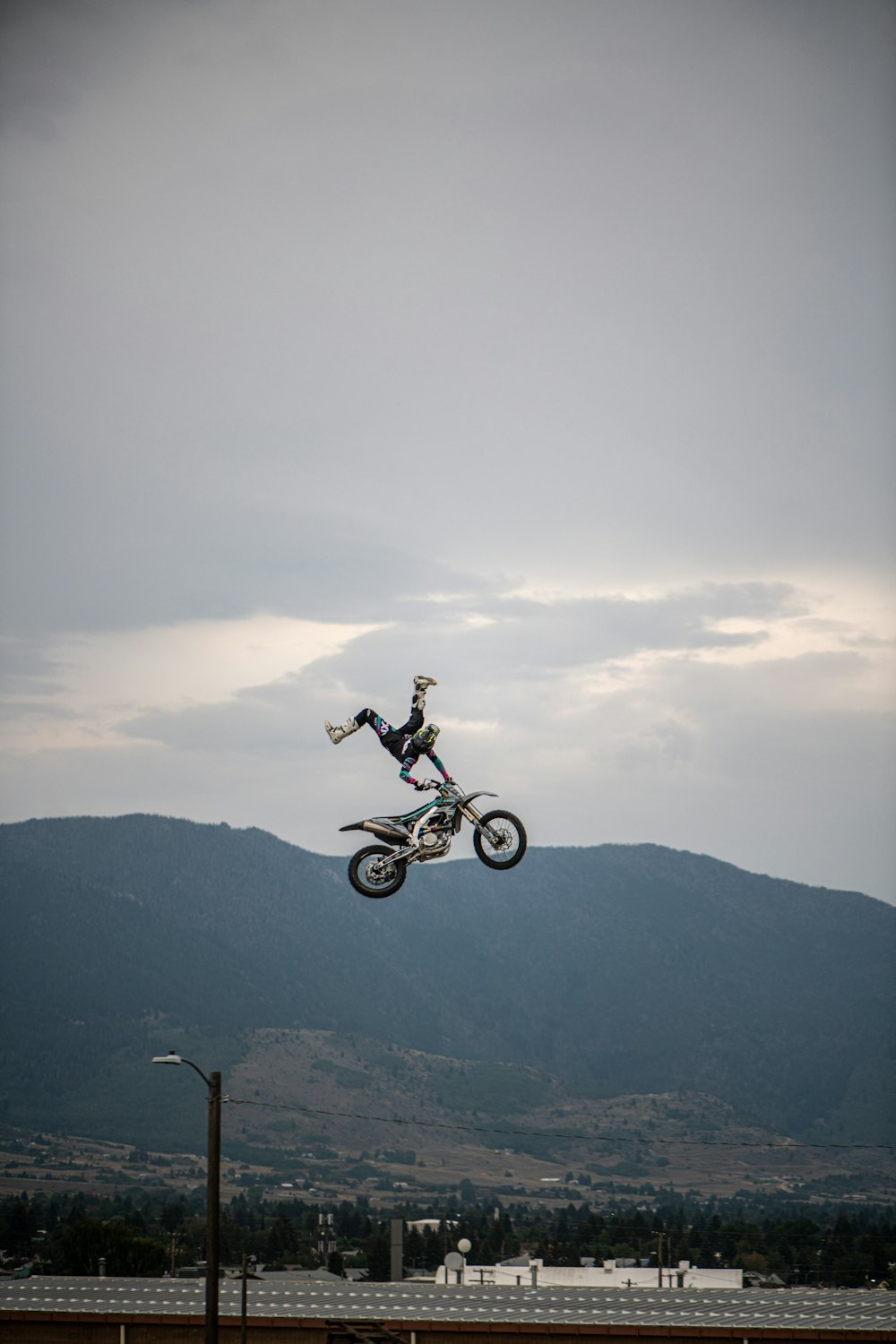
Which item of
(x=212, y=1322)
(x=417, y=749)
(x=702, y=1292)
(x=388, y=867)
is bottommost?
(x=702, y=1292)

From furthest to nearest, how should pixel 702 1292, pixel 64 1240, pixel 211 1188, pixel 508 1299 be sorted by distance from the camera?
pixel 64 1240
pixel 702 1292
pixel 508 1299
pixel 211 1188

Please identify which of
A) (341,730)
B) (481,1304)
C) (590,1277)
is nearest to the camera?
(341,730)

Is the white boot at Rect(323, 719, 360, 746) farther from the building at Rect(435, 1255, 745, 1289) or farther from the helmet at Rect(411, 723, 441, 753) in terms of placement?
the building at Rect(435, 1255, 745, 1289)

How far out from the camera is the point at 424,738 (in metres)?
33.7

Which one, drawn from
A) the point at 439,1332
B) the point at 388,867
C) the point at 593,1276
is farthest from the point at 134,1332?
the point at 593,1276

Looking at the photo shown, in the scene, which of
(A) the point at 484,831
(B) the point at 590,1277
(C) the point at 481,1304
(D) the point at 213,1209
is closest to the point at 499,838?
(A) the point at 484,831

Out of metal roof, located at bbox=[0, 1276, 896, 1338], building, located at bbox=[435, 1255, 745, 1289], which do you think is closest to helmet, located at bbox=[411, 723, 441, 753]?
metal roof, located at bbox=[0, 1276, 896, 1338]

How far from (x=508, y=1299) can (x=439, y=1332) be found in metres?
10.0

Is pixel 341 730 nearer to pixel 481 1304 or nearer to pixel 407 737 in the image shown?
pixel 407 737

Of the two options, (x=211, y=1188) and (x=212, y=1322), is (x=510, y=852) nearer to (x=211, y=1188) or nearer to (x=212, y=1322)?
(x=211, y=1188)

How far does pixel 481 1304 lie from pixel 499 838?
41.1m

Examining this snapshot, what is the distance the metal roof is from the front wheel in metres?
33.5

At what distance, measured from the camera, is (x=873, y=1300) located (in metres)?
73.8

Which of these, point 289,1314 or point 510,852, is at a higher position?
point 510,852
